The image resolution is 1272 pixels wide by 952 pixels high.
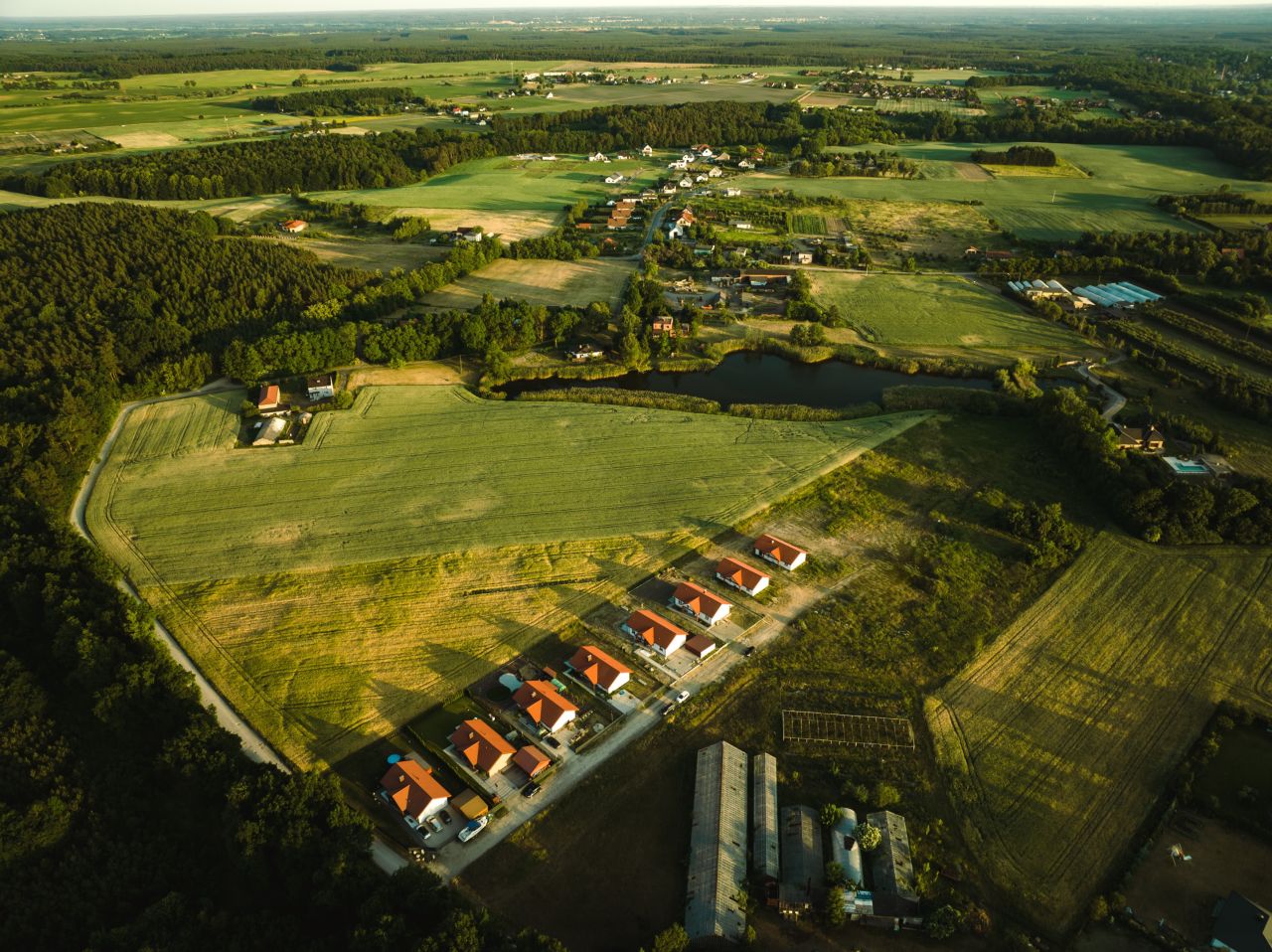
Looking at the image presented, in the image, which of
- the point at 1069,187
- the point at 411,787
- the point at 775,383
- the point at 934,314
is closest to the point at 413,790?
the point at 411,787

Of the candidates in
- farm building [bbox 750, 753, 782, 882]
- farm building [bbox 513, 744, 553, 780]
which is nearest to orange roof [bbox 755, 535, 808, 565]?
farm building [bbox 750, 753, 782, 882]

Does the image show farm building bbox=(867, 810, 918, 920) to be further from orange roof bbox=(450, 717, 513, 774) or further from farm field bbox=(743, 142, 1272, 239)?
farm field bbox=(743, 142, 1272, 239)

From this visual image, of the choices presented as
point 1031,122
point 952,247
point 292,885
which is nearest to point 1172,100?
point 1031,122

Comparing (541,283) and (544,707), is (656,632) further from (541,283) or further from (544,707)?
(541,283)

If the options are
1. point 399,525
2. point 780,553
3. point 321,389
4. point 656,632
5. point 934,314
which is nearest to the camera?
point 656,632

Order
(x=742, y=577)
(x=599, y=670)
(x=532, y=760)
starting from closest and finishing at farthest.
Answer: (x=532, y=760)
(x=599, y=670)
(x=742, y=577)

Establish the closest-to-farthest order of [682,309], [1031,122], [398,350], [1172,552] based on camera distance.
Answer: [1172,552], [398,350], [682,309], [1031,122]

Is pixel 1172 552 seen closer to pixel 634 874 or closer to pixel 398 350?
pixel 634 874
